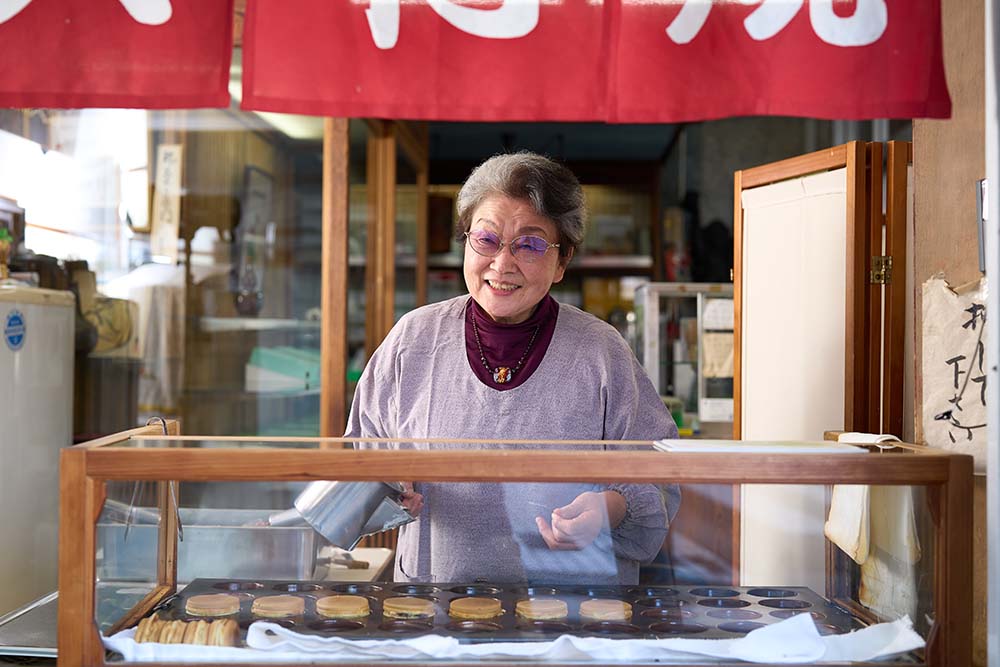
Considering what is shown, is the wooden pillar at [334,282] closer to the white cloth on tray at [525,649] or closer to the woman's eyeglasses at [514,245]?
the woman's eyeglasses at [514,245]

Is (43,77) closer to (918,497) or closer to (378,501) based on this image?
(378,501)

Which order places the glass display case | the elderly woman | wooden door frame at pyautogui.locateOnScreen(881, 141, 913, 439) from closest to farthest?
the elderly woman → wooden door frame at pyautogui.locateOnScreen(881, 141, 913, 439) → the glass display case

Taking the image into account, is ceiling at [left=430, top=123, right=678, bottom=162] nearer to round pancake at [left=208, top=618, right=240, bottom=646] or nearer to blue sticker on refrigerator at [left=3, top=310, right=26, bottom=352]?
blue sticker on refrigerator at [left=3, top=310, right=26, bottom=352]

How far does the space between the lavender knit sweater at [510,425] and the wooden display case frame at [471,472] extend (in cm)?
9

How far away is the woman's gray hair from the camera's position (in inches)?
80.7

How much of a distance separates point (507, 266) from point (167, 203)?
3106 mm

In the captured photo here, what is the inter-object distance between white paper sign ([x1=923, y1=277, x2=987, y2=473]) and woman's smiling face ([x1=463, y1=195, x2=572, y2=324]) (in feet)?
2.55

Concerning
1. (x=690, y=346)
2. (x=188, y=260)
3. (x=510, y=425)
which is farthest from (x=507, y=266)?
(x=188, y=260)

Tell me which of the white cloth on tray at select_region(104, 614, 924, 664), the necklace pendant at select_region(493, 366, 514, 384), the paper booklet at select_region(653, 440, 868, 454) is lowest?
the white cloth on tray at select_region(104, 614, 924, 664)

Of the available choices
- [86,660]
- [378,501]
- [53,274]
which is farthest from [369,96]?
[53,274]

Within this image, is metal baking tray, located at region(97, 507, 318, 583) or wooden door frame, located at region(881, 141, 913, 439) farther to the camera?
wooden door frame, located at region(881, 141, 913, 439)

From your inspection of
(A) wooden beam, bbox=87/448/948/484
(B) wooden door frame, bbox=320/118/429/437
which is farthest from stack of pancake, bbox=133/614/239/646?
(B) wooden door frame, bbox=320/118/429/437

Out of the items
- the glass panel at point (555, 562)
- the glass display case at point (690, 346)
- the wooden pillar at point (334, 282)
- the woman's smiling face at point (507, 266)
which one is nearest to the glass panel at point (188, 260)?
the wooden pillar at point (334, 282)

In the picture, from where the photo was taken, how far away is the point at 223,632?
1.47 meters
